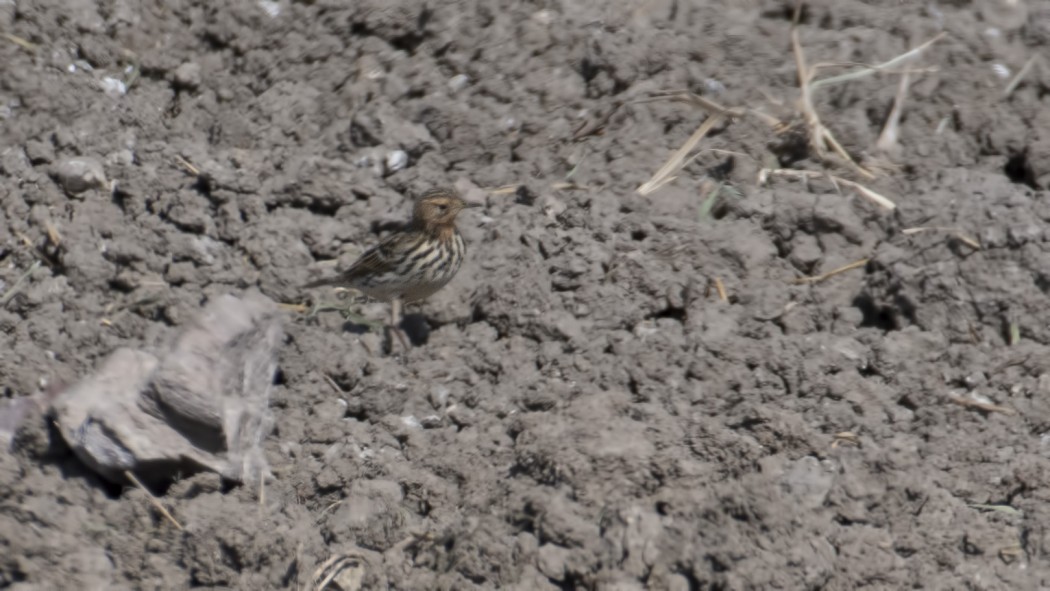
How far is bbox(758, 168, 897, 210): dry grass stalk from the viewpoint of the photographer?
666 centimetres

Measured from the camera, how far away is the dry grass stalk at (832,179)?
21.8 ft

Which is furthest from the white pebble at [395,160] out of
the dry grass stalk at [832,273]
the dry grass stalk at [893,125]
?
the dry grass stalk at [893,125]

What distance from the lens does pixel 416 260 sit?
22.1 ft

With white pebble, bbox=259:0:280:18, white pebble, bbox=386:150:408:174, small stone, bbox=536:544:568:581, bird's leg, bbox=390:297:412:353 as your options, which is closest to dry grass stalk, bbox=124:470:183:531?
small stone, bbox=536:544:568:581

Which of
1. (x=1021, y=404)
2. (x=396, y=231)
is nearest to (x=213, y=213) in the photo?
(x=396, y=231)

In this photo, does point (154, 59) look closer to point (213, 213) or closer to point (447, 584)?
point (213, 213)

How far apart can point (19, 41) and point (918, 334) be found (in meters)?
4.98

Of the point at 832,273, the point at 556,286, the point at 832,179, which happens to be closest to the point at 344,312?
the point at 556,286

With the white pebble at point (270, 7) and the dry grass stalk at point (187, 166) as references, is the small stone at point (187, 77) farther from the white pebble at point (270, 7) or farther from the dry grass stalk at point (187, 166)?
the dry grass stalk at point (187, 166)

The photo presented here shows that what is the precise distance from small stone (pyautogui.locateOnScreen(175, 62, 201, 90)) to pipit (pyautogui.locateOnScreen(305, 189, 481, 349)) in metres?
1.69

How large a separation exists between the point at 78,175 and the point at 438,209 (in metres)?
1.80

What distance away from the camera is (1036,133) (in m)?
6.94

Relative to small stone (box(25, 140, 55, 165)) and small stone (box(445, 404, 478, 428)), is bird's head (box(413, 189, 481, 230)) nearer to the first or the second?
small stone (box(445, 404, 478, 428))

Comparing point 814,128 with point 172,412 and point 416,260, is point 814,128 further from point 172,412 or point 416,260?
point 172,412
